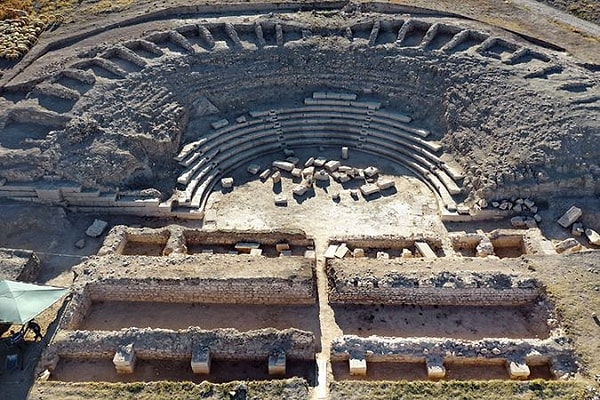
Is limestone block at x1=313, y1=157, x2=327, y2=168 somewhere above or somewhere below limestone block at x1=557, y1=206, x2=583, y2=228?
above

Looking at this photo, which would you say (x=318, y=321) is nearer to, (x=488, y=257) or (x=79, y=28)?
(x=488, y=257)

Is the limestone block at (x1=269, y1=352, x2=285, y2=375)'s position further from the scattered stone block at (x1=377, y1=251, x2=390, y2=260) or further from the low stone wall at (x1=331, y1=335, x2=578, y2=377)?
the scattered stone block at (x1=377, y1=251, x2=390, y2=260)

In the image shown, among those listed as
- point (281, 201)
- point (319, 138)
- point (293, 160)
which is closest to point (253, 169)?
point (293, 160)

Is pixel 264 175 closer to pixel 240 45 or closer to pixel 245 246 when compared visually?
pixel 245 246

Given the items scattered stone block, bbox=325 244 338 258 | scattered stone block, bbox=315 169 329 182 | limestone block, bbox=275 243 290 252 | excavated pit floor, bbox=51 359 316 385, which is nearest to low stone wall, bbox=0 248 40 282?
excavated pit floor, bbox=51 359 316 385

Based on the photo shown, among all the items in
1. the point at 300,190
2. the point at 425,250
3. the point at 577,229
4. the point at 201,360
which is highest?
the point at 300,190

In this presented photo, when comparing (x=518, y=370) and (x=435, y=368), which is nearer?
(x=518, y=370)

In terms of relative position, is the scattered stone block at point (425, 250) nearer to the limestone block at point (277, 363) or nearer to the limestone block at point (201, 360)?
the limestone block at point (277, 363)
